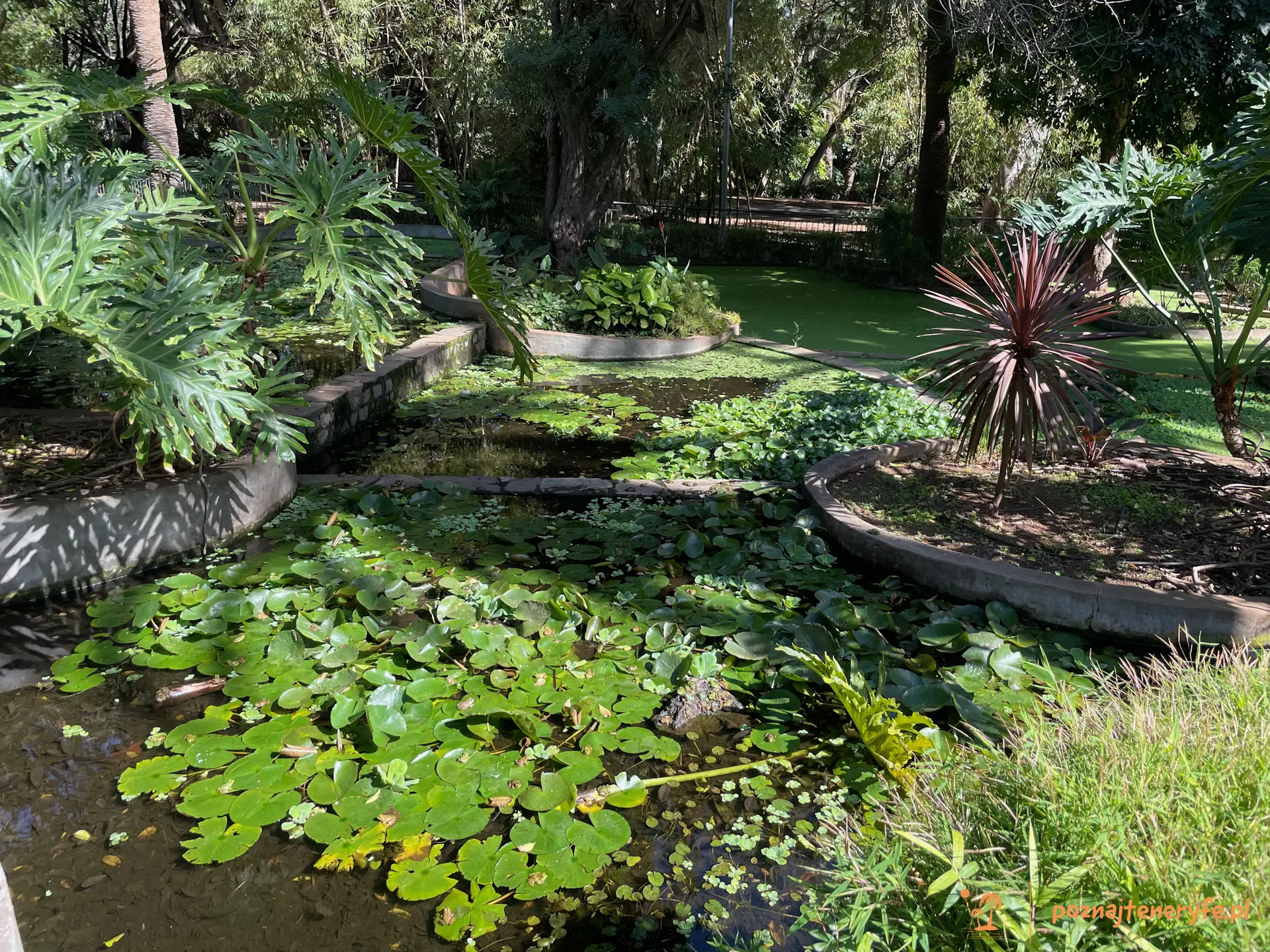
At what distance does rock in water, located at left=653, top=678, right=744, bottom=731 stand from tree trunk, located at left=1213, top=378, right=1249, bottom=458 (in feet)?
10.2

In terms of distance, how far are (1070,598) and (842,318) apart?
24.8 ft

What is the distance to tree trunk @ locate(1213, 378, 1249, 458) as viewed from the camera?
4539 millimetres

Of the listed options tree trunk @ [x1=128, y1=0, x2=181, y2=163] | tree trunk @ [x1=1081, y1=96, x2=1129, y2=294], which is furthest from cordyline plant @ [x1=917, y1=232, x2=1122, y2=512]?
tree trunk @ [x1=128, y1=0, x2=181, y2=163]

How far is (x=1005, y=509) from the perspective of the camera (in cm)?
455

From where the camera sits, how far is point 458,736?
9.69ft

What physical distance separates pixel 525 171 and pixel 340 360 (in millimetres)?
9696

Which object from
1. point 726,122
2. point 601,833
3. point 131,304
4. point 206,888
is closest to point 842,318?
point 726,122

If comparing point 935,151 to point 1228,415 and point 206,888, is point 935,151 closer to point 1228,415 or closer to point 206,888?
point 1228,415

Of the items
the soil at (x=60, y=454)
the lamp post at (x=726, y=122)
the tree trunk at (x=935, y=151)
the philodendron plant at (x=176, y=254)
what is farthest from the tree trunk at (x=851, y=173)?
the soil at (x=60, y=454)

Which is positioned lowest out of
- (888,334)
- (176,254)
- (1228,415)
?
(888,334)

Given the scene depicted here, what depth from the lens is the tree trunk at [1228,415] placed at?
4.54m

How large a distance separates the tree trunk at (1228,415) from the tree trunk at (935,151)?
8367mm

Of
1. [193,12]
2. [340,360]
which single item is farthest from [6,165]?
[193,12]

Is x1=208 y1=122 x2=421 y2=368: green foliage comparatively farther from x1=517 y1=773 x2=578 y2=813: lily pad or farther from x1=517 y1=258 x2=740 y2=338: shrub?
x1=517 y1=258 x2=740 y2=338: shrub
